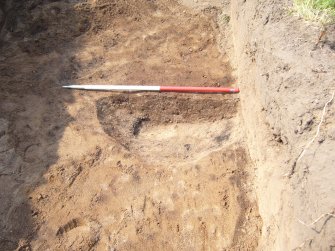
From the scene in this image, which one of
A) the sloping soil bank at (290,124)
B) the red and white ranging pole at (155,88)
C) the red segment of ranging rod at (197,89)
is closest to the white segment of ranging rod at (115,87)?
the red and white ranging pole at (155,88)

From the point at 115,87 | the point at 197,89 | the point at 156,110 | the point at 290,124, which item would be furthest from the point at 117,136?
the point at 290,124

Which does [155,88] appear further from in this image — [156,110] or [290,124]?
[290,124]

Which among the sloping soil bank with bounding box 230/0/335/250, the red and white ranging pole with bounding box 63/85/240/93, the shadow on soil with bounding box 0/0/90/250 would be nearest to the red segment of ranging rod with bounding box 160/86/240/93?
the red and white ranging pole with bounding box 63/85/240/93

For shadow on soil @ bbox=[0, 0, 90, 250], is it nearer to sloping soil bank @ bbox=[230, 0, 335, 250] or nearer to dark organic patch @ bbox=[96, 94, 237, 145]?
dark organic patch @ bbox=[96, 94, 237, 145]

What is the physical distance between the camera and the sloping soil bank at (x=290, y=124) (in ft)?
8.14

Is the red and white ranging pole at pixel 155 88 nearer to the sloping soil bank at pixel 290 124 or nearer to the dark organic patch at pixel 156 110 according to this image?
the dark organic patch at pixel 156 110

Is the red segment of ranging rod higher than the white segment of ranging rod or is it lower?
lower

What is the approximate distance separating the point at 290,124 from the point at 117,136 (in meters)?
1.85

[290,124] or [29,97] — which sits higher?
[290,124]

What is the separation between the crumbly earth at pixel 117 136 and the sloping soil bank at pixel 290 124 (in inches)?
12.4

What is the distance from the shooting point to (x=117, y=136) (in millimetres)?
3879

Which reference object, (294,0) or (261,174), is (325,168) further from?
(294,0)

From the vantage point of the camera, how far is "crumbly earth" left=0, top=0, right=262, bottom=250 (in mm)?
3174

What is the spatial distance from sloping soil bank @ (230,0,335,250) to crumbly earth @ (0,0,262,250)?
0.31 m
